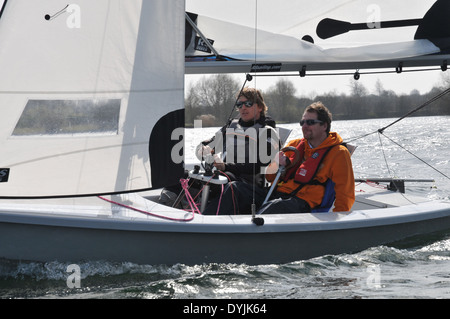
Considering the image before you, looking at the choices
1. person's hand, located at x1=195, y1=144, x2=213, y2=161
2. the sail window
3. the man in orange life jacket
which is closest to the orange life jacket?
the man in orange life jacket

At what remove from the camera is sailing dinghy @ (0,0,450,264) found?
9.95 ft

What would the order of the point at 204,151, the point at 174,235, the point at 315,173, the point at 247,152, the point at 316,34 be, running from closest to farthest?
the point at 174,235
the point at 315,173
the point at 247,152
the point at 204,151
the point at 316,34

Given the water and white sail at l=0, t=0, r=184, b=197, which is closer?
the water

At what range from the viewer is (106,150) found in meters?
3.18

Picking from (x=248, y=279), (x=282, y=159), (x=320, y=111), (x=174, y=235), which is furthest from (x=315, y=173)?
(x=174, y=235)

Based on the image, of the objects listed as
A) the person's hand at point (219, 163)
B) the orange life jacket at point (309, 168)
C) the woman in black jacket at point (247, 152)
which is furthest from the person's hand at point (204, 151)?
the orange life jacket at point (309, 168)

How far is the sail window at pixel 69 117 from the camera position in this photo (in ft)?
10.2

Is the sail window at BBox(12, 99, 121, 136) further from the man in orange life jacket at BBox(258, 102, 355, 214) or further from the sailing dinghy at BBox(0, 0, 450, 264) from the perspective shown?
the man in orange life jacket at BBox(258, 102, 355, 214)

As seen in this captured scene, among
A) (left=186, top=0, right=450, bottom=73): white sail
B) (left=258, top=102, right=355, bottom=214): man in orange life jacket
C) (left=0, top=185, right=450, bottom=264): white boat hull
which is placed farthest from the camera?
(left=186, top=0, right=450, bottom=73): white sail

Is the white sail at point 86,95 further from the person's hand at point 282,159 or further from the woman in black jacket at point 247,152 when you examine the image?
the person's hand at point 282,159

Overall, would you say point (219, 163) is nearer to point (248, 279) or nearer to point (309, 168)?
point (309, 168)

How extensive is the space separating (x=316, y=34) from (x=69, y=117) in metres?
2.26

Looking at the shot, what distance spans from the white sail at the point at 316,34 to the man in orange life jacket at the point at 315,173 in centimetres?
88

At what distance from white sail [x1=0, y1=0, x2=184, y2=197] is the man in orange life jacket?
84cm
